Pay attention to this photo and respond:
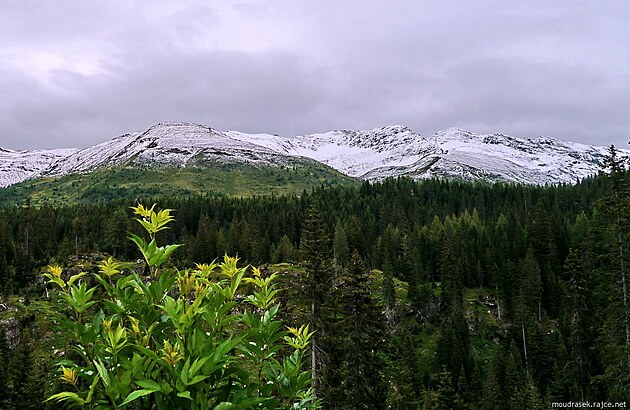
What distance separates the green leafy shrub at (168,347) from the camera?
3443 millimetres

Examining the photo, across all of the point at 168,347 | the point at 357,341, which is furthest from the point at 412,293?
the point at 168,347

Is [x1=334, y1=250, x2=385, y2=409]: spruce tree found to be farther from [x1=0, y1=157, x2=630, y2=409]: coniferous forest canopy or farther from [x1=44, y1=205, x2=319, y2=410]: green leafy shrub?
[x1=44, y1=205, x2=319, y2=410]: green leafy shrub

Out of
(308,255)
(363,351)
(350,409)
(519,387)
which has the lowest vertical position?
(519,387)

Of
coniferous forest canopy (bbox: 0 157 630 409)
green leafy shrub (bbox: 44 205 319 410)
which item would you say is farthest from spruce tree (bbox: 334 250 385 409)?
green leafy shrub (bbox: 44 205 319 410)

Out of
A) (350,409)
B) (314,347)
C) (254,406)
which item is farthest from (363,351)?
(254,406)

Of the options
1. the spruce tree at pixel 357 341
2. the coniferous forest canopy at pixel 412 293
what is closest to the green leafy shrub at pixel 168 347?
the coniferous forest canopy at pixel 412 293

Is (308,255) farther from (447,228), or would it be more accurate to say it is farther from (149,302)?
(447,228)

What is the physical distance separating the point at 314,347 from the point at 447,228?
85.2 meters

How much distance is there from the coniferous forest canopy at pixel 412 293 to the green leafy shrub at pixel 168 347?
313 millimetres

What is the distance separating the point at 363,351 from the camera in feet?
97.6

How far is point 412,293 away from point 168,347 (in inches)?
2833

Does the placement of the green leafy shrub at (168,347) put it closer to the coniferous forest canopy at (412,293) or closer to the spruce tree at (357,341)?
the coniferous forest canopy at (412,293)

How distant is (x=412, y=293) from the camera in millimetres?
72000

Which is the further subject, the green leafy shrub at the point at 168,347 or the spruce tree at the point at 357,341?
the spruce tree at the point at 357,341
